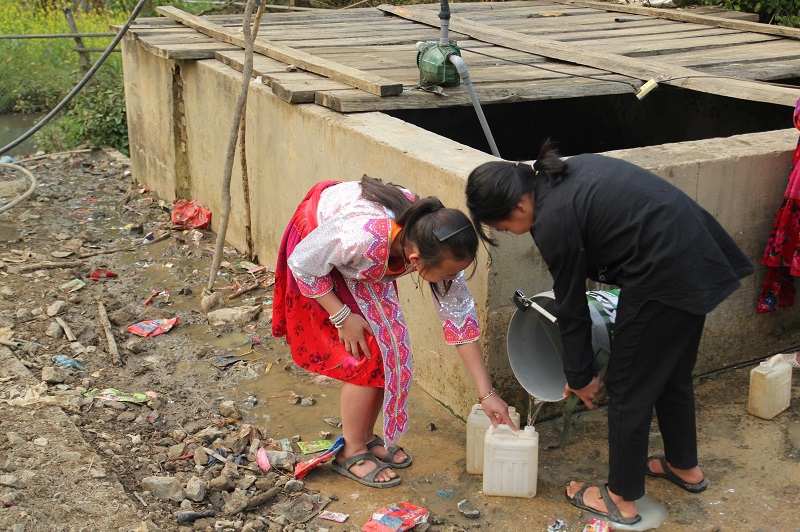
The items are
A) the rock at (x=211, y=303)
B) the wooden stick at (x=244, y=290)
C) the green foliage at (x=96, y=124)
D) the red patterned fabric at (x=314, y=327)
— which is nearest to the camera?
the red patterned fabric at (x=314, y=327)

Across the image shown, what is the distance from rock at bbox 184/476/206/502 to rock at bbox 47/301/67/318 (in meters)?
2.21

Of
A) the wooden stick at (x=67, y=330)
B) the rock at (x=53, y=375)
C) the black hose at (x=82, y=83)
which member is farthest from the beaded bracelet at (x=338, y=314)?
the black hose at (x=82, y=83)

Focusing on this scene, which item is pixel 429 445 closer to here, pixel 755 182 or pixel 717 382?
pixel 717 382

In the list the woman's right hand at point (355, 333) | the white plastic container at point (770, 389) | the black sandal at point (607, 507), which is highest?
the woman's right hand at point (355, 333)

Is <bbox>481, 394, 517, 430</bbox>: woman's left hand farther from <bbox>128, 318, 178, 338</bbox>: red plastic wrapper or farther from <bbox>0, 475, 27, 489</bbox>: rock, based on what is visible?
<bbox>128, 318, 178, 338</bbox>: red plastic wrapper

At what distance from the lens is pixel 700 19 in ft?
24.1

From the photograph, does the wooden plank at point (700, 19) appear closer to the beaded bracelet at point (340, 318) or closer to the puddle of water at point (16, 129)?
the beaded bracelet at point (340, 318)

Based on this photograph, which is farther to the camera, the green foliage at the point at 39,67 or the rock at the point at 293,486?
the green foliage at the point at 39,67

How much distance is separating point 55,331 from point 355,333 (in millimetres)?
2405

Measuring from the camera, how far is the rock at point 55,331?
488cm

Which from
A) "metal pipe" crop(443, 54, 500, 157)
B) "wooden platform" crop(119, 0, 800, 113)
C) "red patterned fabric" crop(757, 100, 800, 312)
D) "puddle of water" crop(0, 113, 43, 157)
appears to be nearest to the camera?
"red patterned fabric" crop(757, 100, 800, 312)

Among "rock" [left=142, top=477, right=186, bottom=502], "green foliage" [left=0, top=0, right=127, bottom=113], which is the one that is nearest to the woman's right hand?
"rock" [left=142, top=477, right=186, bottom=502]

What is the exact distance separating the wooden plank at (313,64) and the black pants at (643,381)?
2411 millimetres

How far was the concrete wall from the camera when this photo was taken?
3.69m
